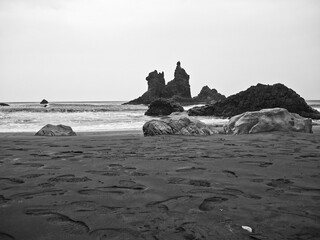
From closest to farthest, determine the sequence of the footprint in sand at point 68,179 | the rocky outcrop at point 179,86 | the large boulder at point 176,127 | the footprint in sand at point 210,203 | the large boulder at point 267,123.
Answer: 1. the footprint in sand at point 210,203
2. the footprint in sand at point 68,179
3. the large boulder at point 176,127
4. the large boulder at point 267,123
5. the rocky outcrop at point 179,86

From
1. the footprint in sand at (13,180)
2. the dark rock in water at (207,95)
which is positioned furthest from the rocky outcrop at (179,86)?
the footprint in sand at (13,180)

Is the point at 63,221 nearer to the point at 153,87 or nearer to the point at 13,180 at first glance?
the point at 13,180

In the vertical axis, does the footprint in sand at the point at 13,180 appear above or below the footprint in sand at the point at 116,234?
above

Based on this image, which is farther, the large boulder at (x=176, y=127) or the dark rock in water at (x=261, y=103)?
the dark rock in water at (x=261, y=103)

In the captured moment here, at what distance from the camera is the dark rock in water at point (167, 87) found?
9238cm

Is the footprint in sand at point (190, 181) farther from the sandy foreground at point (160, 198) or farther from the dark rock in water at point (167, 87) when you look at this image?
the dark rock in water at point (167, 87)

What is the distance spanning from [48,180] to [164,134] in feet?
19.0

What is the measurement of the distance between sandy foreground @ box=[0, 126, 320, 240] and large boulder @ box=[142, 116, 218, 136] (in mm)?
4332

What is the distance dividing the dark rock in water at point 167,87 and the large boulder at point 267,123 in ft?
267

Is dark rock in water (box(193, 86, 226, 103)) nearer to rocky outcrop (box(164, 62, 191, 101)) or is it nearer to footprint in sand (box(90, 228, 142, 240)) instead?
rocky outcrop (box(164, 62, 191, 101))

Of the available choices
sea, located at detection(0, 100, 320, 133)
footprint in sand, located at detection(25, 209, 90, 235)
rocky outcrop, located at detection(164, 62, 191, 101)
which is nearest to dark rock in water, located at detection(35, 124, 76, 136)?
sea, located at detection(0, 100, 320, 133)

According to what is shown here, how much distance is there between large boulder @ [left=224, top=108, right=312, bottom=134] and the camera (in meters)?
9.12

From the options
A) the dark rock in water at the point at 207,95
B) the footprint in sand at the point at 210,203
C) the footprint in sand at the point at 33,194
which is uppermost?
the dark rock in water at the point at 207,95

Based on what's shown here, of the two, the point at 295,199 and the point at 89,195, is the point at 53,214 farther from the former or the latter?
the point at 295,199
